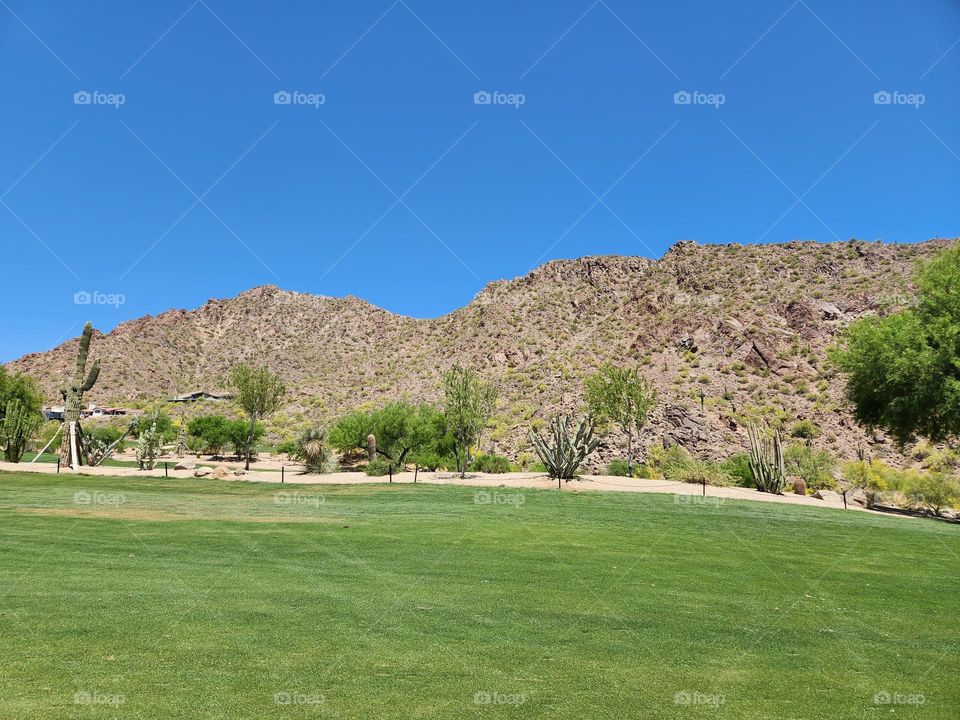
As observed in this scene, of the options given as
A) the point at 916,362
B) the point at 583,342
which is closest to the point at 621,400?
the point at 916,362

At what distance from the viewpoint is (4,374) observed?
45.3 metres

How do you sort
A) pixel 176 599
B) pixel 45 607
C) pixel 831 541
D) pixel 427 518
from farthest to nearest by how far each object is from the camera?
pixel 427 518
pixel 831 541
pixel 176 599
pixel 45 607

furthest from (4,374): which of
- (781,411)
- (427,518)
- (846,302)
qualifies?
(846,302)

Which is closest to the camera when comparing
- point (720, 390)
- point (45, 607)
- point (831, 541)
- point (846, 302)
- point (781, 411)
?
point (45, 607)

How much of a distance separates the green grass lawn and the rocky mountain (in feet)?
121

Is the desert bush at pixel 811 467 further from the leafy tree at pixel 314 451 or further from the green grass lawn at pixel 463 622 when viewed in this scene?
the leafy tree at pixel 314 451

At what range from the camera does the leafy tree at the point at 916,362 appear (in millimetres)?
25203

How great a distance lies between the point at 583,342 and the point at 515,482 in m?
51.9

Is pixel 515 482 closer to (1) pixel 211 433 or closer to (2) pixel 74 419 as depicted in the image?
(2) pixel 74 419

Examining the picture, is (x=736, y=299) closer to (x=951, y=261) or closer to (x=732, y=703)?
(x=951, y=261)

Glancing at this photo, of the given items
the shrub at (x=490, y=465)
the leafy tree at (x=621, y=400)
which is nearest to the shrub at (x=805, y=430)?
the leafy tree at (x=621, y=400)

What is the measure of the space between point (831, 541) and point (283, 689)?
15251 mm

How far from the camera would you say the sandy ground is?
28.8 meters

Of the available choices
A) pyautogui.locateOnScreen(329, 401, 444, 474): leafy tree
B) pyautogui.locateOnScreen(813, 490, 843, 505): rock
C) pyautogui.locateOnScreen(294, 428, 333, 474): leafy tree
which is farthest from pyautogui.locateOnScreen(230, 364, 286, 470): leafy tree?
pyautogui.locateOnScreen(813, 490, 843, 505): rock
